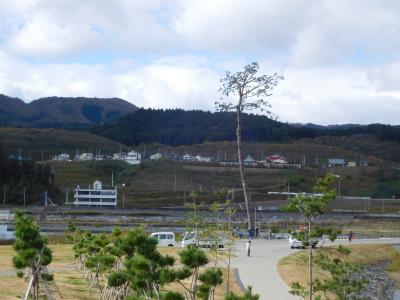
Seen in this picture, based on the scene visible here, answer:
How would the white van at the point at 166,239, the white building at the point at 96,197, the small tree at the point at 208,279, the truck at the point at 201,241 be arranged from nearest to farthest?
1. the small tree at the point at 208,279
2. the truck at the point at 201,241
3. the white van at the point at 166,239
4. the white building at the point at 96,197

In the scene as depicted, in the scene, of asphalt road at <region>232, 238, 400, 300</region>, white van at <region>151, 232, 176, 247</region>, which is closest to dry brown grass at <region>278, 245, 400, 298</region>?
asphalt road at <region>232, 238, 400, 300</region>

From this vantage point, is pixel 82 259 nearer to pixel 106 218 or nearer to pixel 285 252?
pixel 285 252

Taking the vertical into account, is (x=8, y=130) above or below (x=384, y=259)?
above

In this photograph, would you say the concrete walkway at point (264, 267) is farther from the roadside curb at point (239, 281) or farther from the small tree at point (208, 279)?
the small tree at point (208, 279)

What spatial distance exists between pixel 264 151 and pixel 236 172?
180 feet

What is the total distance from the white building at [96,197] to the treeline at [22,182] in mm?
3460

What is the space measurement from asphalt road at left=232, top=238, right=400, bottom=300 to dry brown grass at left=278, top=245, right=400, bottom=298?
45cm

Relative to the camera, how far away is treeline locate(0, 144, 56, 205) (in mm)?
93312

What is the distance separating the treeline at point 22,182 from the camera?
9331 centimetres

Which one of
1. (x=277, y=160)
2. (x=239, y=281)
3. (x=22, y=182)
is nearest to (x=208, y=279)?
(x=239, y=281)

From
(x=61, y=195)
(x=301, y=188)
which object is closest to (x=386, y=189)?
(x=301, y=188)

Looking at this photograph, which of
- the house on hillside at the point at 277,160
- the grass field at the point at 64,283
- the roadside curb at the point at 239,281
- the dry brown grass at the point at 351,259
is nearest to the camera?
the grass field at the point at 64,283

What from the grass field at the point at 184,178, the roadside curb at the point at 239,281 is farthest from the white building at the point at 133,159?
the roadside curb at the point at 239,281

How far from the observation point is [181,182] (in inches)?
4897
